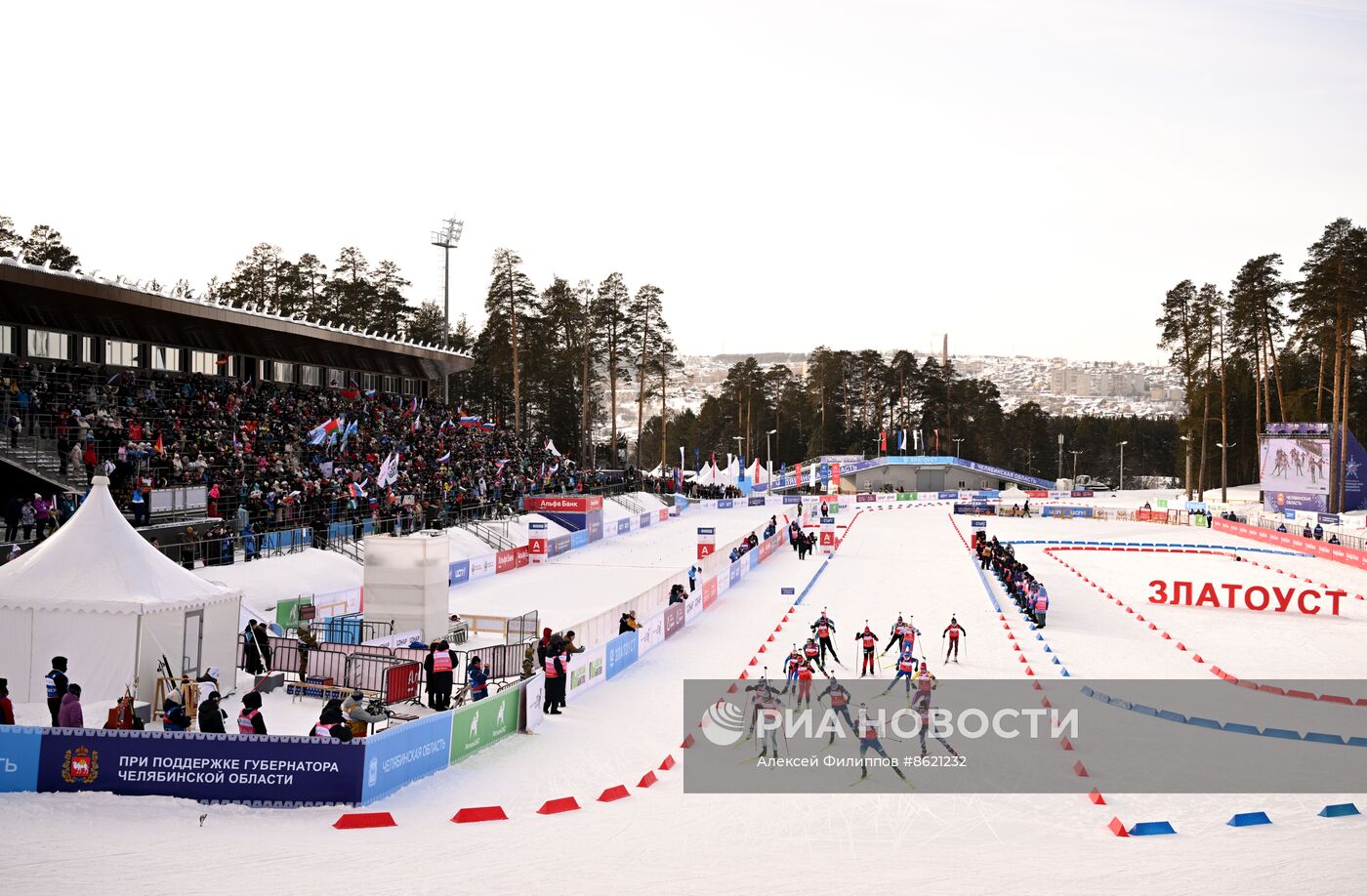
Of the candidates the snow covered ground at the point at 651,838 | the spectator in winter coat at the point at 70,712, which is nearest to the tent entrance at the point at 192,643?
the spectator in winter coat at the point at 70,712

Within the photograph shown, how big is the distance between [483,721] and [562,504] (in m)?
32.1

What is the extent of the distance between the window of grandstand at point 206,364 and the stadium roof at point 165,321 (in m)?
0.25

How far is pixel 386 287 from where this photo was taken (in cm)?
7688

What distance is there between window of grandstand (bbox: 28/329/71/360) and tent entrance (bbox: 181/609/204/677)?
19928 mm

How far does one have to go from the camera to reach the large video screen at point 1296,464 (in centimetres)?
5262

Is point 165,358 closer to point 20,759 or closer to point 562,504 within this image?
point 562,504

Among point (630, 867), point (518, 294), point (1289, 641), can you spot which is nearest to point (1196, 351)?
point (518, 294)

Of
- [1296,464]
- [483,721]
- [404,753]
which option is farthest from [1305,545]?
[404,753]

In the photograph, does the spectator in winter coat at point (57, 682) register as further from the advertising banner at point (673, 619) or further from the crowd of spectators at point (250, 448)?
the advertising banner at point (673, 619)

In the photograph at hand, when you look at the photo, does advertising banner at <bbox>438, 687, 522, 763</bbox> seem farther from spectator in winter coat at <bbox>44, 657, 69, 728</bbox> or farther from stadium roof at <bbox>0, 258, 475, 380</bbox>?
stadium roof at <bbox>0, 258, 475, 380</bbox>

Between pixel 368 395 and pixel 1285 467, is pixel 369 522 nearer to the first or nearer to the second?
pixel 368 395

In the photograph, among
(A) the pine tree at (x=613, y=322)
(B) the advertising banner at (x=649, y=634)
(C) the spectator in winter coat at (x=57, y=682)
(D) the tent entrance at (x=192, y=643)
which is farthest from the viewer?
(A) the pine tree at (x=613, y=322)

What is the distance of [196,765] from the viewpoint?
1180 cm

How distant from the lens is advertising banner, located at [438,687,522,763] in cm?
1444
